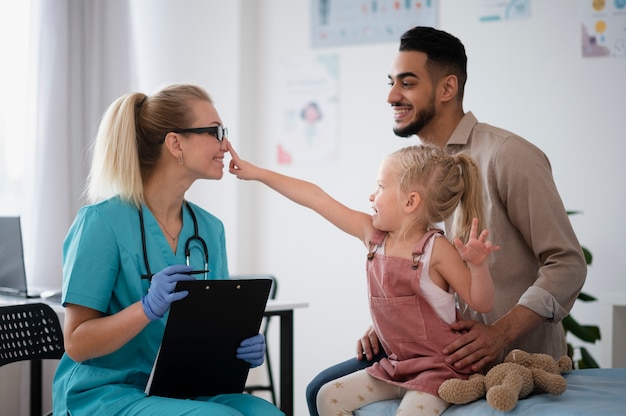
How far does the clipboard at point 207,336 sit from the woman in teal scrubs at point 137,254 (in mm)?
30

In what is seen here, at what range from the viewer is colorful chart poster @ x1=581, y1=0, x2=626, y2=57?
3.46m

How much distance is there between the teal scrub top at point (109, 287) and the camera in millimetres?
1829

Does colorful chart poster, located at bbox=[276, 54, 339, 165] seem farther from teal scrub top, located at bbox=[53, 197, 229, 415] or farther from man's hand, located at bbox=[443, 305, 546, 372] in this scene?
man's hand, located at bbox=[443, 305, 546, 372]

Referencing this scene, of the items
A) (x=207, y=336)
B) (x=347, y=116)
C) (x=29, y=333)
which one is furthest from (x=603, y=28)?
(x=29, y=333)

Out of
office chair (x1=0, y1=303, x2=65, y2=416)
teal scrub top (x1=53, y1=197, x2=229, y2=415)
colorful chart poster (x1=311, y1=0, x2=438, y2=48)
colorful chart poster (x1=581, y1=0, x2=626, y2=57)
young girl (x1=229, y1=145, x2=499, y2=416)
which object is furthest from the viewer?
colorful chart poster (x1=311, y1=0, x2=438, y2=48)

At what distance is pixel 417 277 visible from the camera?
1.76 meters

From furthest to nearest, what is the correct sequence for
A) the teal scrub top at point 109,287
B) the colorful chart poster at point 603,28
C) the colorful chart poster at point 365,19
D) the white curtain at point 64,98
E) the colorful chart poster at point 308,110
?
1. the colorful chart poster at point 308,110
2. the colorful chart poster at point 365,19
3. the white curtain at point 64,98
4. the colorful chart poster at point 603,28
5. the teal scrub top at point 109,287

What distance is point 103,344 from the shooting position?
1.79m

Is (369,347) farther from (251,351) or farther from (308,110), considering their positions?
(308,110)

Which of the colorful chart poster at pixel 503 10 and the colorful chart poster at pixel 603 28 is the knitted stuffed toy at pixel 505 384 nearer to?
the colorful chart poster at pixel 603 28

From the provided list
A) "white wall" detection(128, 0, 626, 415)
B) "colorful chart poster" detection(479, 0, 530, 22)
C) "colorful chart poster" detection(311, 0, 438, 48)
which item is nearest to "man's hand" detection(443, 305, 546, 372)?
"white wall" detection(128, 0, 626, 415)

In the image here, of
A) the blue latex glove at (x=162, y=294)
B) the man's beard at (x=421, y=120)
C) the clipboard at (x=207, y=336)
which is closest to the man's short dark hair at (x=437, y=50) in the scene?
the man's beard at (x=421, y=120)

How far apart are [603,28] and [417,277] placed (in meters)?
2.24

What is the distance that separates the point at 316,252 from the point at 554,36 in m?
1.64
